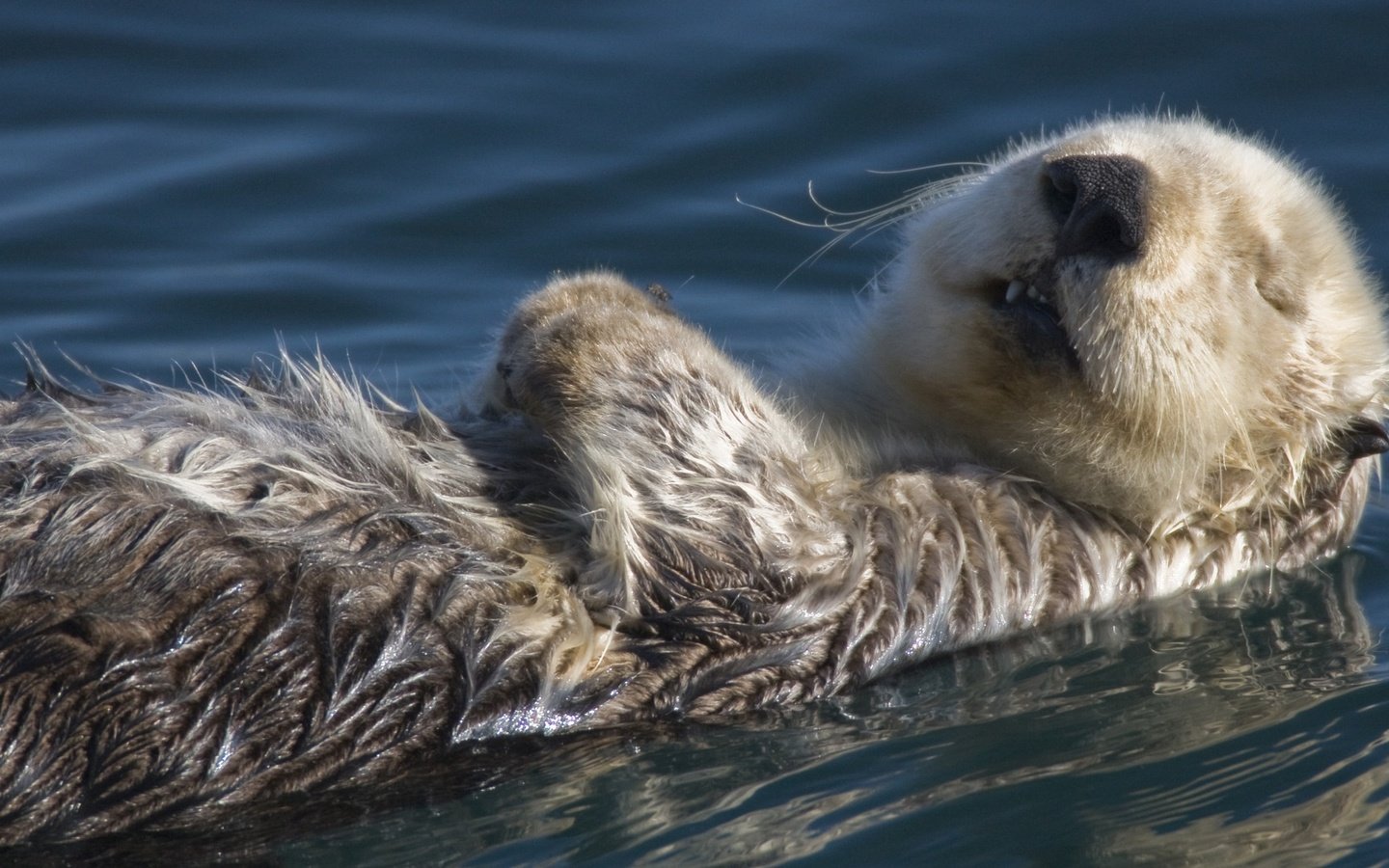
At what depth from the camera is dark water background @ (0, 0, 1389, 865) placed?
3504mm

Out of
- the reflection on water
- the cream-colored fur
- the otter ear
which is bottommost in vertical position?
the reflection on water

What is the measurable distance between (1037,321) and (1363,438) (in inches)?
39.7

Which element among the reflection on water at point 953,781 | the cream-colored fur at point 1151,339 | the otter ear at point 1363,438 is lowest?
the reflection on water at point 953,781

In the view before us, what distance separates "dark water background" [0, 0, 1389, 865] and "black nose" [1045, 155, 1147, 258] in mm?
1075

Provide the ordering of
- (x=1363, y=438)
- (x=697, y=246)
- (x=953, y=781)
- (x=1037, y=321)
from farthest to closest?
(x=697, y=246), (x=1363, y=438), (x=1037, y=321), (x=953, y=781)

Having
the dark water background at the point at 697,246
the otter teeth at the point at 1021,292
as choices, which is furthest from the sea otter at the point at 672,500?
the dark water background at the point at 697,246

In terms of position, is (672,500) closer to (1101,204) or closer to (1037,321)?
(1037,321)

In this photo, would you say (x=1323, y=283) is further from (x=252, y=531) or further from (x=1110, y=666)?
(x=252, y=531)

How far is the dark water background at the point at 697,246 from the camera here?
3.50 m

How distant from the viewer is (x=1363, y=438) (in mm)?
4312

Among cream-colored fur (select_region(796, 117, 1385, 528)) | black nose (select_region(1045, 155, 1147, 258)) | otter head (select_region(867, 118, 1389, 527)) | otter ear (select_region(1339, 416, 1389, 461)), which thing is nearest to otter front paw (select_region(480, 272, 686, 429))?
cream-colored fur (select_region(796, 117, 1385, 528))

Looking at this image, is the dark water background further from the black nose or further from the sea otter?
the black nose

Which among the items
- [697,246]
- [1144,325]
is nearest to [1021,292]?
[1144,325]

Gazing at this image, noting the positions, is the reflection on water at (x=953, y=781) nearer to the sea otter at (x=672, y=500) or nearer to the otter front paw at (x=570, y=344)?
the sea otter at (x=672, y=500)
